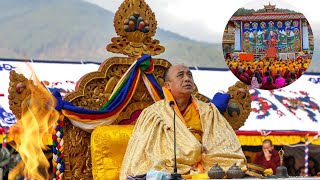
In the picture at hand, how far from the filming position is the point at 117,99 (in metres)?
8.83

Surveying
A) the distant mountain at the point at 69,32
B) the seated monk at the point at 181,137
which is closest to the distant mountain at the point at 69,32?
the distant mountain at the point at 69,32

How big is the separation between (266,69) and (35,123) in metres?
2.22

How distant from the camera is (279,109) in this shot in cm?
1573

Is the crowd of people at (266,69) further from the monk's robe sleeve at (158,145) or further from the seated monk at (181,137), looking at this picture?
the monk's robe sleeve at (158,145)

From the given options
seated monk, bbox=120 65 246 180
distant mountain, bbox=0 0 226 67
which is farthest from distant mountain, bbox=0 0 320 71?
seated monk, bbox=120 65 246 180

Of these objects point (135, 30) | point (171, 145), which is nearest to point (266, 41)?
point (135, 30)

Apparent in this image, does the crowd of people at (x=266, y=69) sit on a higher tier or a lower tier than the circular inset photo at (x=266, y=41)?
Result: lower

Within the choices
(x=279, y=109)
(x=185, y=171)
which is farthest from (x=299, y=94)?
(x=185, y=171)

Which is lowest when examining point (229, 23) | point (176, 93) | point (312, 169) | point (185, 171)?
point (312, 169)

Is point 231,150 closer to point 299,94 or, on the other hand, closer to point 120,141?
point 120,141

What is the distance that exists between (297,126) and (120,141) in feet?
23.9

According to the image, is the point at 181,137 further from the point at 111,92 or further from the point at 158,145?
the point at 111,92

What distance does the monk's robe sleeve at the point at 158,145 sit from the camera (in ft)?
25.9

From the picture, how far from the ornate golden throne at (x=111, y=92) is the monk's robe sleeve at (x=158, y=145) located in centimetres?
32
